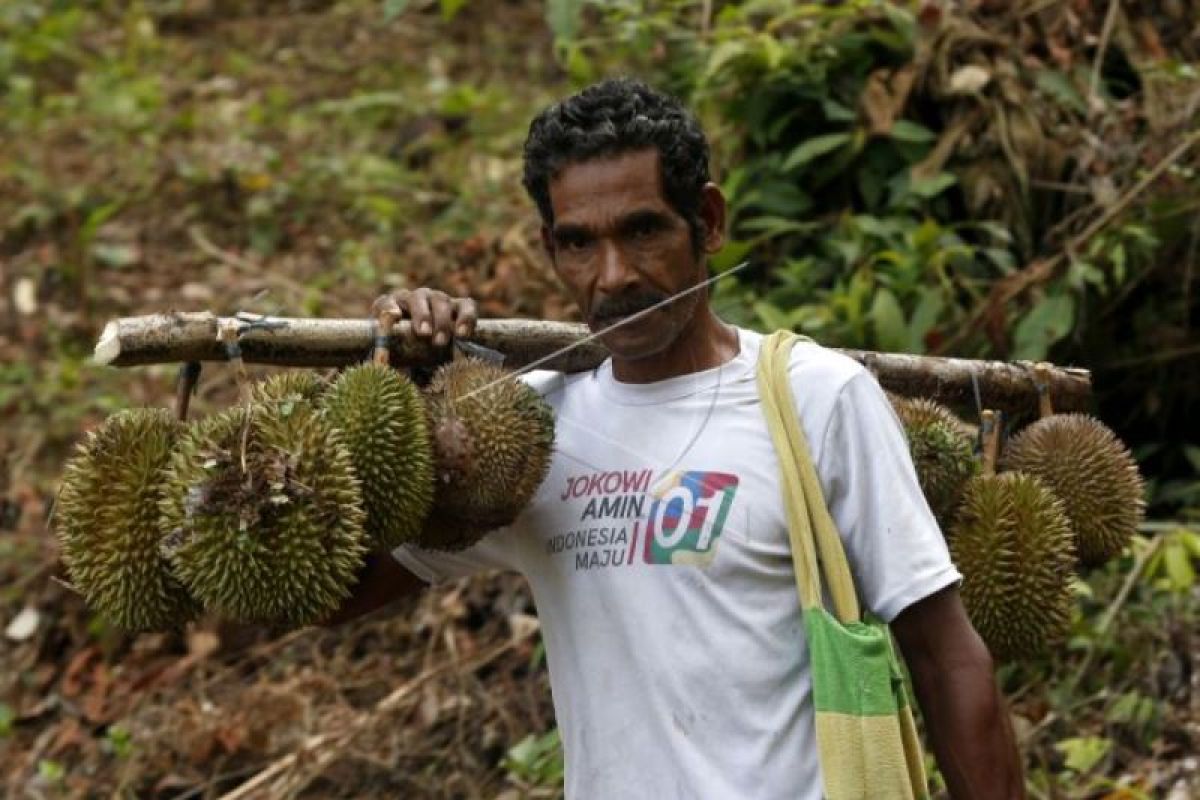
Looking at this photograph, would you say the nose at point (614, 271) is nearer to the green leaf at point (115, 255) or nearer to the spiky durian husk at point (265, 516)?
the spiky durian husk at point (265, 516)

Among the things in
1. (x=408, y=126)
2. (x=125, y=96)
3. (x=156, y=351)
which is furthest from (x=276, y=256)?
(x=156, y=351)

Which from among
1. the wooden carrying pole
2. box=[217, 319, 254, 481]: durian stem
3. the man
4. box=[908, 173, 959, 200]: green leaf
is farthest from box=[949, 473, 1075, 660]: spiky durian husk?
box=[908, 173, 959, 200]: green leaf

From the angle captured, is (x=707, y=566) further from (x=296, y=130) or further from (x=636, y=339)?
(x=296, y=130)

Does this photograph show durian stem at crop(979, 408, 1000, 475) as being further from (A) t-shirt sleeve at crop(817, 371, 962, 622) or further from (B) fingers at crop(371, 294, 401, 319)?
(B) fingers at crop(371, 294, 401, 319)

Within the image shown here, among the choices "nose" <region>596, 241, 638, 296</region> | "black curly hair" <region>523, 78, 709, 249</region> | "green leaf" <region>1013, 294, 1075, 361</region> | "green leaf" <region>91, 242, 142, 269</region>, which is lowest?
"green leaf" <region>91, 242, 142, 269</region>

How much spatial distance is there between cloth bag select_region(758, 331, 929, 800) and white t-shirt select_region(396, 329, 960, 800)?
0.04m

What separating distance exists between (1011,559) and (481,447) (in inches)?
40.1

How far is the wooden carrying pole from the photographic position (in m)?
2.37

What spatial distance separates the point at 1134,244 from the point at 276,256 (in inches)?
155

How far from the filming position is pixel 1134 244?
5043 millimetres

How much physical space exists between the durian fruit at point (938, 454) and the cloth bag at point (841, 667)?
0.52 m

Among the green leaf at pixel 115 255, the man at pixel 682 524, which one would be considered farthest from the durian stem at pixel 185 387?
the green leaf at pixel 115 255

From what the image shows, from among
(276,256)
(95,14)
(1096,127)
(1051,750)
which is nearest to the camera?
(1051,750)

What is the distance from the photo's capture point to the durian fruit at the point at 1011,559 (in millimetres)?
2854
